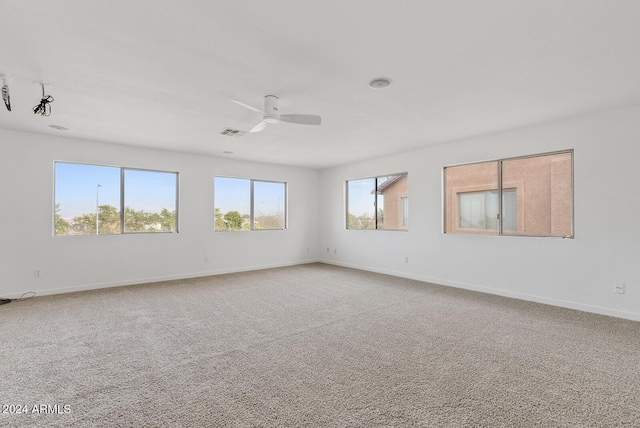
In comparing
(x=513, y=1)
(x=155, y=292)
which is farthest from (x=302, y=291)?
(x=513, y=1)

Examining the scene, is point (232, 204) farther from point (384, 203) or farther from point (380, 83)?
point (380, 83)

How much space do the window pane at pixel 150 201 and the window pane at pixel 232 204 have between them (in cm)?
85

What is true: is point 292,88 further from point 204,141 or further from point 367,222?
point 367,222

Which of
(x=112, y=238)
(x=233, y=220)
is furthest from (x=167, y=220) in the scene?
(x=233, y=220)

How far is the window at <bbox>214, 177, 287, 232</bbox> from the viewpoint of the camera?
254 inches

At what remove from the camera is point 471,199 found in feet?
18.4

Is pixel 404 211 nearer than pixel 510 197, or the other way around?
pixel 510 197

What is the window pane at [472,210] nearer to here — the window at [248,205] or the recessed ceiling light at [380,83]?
the recessed ceiling light at [380,83]

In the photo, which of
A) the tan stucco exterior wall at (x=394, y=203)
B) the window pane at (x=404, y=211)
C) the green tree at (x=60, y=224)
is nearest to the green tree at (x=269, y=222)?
the tan stucco exterior wall at (x=394, y=203)

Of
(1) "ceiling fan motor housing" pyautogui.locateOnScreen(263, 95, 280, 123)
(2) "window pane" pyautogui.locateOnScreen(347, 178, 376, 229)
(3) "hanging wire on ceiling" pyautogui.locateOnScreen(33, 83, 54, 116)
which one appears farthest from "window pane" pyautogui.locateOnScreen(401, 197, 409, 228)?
(3) "hanging wire on ceiling" pyautogui.locateOnScreen(33, 83, 54, 116)

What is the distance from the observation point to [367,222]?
22.6 feet

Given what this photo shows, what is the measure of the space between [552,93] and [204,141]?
186 inches

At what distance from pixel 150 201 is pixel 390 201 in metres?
4.88

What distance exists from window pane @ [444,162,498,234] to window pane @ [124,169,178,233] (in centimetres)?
518
